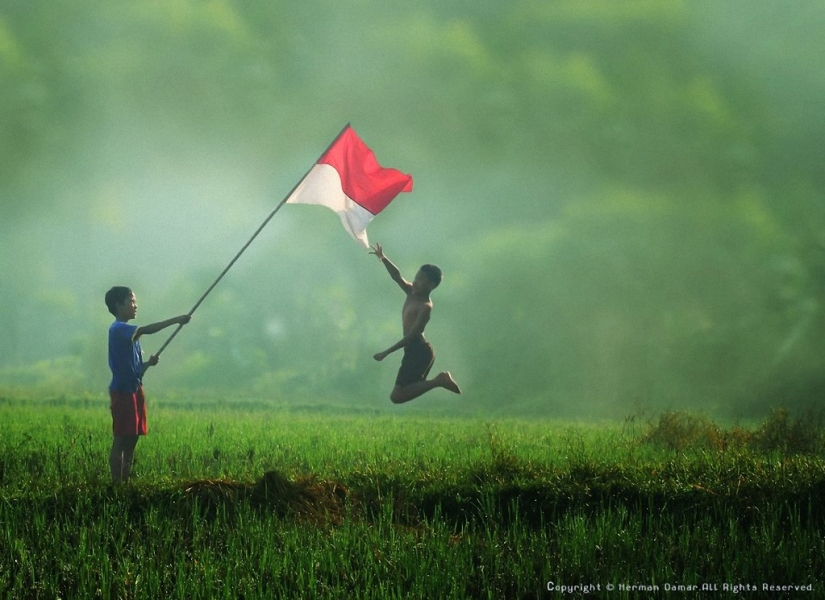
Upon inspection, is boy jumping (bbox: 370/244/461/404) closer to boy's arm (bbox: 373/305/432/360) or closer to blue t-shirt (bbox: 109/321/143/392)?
boy's arm (bbox: 373/305/432/360)

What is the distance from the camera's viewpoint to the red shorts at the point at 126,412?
9.05 meters

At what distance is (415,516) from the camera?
29.1 ft

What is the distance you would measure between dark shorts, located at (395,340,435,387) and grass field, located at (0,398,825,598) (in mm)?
875

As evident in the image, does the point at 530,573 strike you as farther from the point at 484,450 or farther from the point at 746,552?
the point at 484,450

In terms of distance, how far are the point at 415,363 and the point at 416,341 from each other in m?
0.22

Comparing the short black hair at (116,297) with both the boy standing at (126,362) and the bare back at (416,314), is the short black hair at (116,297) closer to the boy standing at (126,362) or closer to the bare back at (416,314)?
the boy standing at (126,362)

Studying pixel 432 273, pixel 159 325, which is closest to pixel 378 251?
pixel 432 273

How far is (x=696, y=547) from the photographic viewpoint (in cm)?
729

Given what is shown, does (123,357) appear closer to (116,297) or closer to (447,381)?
(116,297)

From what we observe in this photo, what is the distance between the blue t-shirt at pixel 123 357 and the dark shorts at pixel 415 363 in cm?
245

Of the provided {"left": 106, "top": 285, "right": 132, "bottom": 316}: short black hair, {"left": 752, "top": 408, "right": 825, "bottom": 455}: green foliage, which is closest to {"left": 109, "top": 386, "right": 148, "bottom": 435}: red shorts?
{"left": 106, "top": 285, "right": 132, "bottom": 316}: short black hair

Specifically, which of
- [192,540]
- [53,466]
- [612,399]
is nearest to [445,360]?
[612,399]

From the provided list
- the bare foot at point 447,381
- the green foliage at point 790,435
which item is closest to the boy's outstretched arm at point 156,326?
the bare foot at point 447,381

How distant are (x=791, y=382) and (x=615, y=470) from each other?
1443cm
